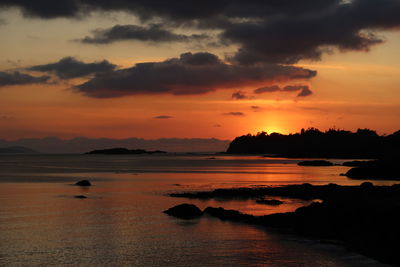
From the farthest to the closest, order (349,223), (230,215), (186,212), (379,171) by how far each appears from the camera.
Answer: (379,171) → (186,212) → (230,215) → (349,223)

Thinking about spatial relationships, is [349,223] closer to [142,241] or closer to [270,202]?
[142,241]

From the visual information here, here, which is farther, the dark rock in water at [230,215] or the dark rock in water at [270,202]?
the dark rock in water at [270,202]

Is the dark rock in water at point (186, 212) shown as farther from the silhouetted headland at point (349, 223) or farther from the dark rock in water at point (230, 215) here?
the silhouetted headland at point (349, 223)

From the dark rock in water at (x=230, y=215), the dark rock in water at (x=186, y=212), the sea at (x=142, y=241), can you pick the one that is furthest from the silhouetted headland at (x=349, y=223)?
the dark rock in water at (x=186, y=212)

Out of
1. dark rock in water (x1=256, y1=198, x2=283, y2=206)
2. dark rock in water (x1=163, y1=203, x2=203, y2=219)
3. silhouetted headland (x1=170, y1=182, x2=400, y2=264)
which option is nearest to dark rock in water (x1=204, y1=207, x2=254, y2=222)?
silhouetted headland (x1=170, y1=182, x2=400, y2=264)

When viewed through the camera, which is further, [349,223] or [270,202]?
[270,202]

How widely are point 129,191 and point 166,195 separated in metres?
9.48

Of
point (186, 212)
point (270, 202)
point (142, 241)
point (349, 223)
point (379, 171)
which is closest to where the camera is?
point (142, 241)

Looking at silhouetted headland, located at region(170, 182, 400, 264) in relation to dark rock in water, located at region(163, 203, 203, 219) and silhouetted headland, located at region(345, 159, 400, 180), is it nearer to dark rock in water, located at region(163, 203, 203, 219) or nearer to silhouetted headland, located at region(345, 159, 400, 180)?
dark rock in water, located at region(163, 203, 203, 219)

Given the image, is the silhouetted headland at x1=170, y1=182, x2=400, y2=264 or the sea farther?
the silhouetted headland at x1=170, y1=182, x2=400, y2=264

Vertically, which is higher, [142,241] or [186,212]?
[186,212]

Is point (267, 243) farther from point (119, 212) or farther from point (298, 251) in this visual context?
point (119, 212)

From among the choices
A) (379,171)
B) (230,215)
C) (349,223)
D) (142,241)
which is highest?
(379,171)

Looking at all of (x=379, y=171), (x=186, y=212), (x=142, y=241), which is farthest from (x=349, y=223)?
(x=379, y=171)
